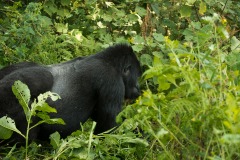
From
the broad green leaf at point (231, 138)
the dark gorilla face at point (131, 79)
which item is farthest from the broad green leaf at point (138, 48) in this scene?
the broad green leaf at point (231, 138)

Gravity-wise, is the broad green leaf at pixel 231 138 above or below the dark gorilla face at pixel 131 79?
above

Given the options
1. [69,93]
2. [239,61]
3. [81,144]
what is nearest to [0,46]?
[69,93]

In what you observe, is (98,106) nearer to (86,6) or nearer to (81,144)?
(81,144)

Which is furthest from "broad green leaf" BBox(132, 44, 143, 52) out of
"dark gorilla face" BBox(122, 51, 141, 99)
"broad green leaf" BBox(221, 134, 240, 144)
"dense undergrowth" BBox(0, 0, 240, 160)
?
"broad green leaf" BBox(221, 134, 240, 144)

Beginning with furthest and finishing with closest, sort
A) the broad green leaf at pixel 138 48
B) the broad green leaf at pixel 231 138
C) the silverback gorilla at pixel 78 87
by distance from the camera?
the broad green leaf at pixel 138 48
the silverback gorilla at pixel 78 87
the broad green leaf at pixel 231 138

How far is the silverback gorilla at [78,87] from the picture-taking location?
3701 millimetres

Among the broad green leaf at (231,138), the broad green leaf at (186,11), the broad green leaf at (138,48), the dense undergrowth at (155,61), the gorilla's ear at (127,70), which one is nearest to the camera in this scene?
the broad green leaf at (231,138)

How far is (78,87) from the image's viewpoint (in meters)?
3.83

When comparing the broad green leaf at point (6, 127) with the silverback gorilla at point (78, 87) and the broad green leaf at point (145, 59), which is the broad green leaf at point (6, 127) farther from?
the broad green leaf at point (145, 59)

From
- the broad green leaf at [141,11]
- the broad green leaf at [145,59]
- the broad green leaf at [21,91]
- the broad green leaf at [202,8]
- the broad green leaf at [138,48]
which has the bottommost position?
the broad green leaf at [145,59]

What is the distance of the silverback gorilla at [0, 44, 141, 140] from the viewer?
3.70 metres

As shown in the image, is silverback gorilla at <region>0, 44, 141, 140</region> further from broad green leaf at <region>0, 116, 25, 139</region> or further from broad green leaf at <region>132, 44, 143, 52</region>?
broad green leaf at <region>132, 44, 143, 52</region>

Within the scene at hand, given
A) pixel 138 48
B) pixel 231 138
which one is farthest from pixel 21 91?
pixel 138 48

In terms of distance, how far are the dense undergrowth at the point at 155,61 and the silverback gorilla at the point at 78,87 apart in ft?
0.42
